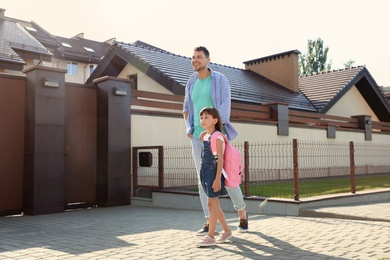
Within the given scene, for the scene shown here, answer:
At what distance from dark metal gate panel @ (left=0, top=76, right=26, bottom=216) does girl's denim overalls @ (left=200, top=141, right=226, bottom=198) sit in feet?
16.1

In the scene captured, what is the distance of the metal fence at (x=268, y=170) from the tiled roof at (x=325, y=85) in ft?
13.2

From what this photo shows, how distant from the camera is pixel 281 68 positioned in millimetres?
20281

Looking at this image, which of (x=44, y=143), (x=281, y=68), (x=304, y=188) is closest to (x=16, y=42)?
(x=281, y=68)

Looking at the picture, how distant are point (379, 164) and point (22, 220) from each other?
15.4 m

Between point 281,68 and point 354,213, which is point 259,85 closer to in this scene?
point 281,68

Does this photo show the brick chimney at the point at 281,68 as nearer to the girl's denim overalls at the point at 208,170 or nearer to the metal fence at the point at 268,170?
the metal fence at the point at 268,170

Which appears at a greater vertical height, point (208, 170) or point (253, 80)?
point (253, 80)

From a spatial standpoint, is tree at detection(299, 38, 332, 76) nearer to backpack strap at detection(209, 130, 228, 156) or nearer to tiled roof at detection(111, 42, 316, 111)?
tiled roof at detection(111, 42, 316, 111)

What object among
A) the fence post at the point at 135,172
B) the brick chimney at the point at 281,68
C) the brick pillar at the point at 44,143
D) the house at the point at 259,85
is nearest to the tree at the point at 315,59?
the house at the point at 259,85

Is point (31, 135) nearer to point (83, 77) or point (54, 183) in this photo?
point (54, 183)

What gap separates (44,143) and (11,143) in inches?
24.1

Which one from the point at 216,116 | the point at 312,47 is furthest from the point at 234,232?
the point at 312,47

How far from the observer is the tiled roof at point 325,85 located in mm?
18770

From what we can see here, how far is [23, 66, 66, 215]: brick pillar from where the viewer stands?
762 centimetres
